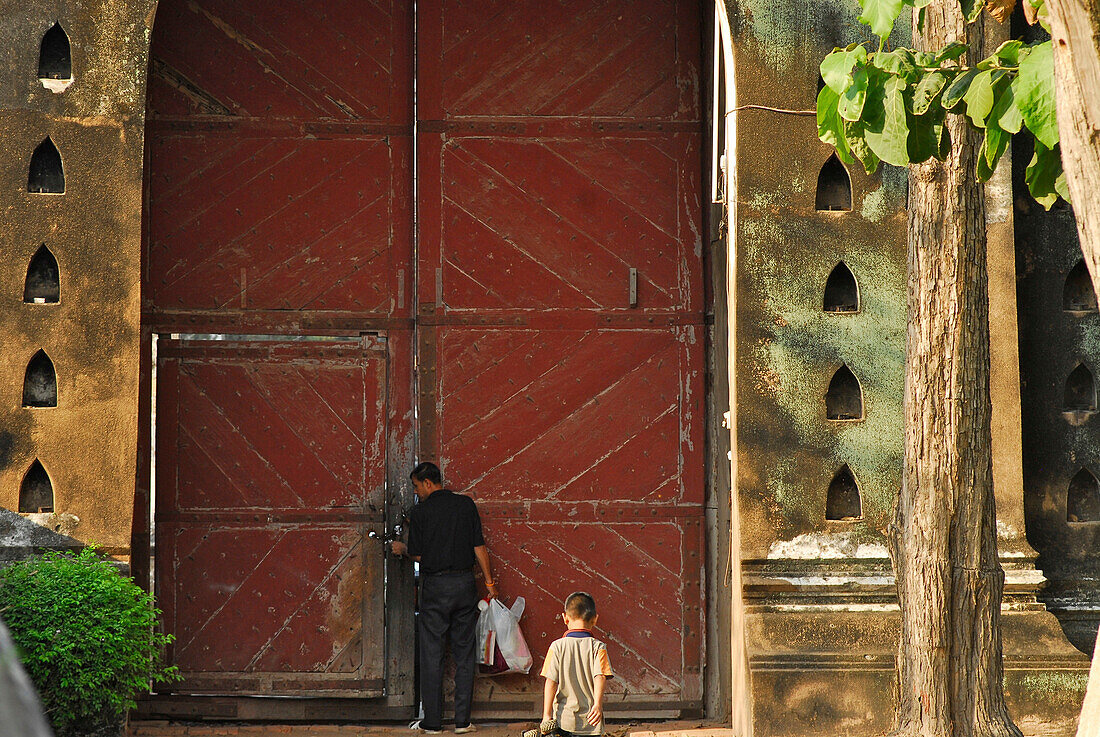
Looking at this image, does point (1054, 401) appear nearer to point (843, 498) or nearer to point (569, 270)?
point (843, 498)

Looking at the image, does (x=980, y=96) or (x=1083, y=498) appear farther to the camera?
(x=1083, y=498)

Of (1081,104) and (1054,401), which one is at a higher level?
(1081,104)

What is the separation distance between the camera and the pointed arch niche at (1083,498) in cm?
649

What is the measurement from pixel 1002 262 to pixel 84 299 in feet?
15.3

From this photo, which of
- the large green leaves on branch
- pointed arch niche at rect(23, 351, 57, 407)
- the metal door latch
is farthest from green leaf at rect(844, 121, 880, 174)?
pointed arch niche at rect(23, 351, 57, 407)

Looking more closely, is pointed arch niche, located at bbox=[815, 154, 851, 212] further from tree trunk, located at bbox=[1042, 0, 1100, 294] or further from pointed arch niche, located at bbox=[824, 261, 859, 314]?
tree trunk, located at bbox=[1042, 0, 1100, 294]

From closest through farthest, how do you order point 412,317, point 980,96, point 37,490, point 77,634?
point 980,96, point 77,634, point 37,490, point 412,317

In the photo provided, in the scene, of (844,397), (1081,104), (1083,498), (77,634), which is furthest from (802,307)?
(77,634)

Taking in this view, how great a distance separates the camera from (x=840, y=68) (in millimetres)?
3766

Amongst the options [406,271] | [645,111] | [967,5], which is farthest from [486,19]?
[967,5]

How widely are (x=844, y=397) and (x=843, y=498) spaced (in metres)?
0.52

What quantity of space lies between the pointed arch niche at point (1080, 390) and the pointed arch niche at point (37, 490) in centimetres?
526

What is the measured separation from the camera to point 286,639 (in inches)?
281

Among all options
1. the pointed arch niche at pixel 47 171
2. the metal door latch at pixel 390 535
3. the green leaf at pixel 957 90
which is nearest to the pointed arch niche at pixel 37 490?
the pointed arch niche at pixel 47 171
